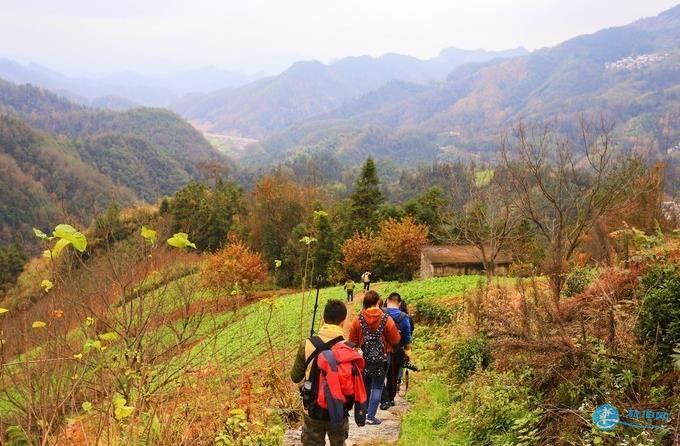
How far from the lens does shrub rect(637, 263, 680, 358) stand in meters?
5.57

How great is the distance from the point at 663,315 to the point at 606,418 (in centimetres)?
224

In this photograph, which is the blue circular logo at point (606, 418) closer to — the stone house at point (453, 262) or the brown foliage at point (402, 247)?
the stone house at point (453, 262)

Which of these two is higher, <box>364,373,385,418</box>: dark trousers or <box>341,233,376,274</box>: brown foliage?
<box>364,373,385,418</box>: dark trousers

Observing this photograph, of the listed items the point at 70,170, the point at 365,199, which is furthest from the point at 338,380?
the point at 70,170

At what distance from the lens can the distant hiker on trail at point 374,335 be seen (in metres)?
6.15

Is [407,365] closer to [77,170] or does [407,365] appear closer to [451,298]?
[451,298]

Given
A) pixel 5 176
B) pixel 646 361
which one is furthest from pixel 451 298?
pixel 5 176

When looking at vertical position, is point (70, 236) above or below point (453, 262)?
above

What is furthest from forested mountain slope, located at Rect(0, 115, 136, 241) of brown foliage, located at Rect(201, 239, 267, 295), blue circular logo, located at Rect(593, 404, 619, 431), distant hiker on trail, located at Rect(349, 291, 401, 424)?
blue circular logo, located at Rect(593, 404, 619, 431)

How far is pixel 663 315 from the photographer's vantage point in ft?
18.8

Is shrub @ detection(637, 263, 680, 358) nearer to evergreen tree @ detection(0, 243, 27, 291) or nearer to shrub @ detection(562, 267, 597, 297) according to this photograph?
shrub @ detection(562, 267, 597, 297)

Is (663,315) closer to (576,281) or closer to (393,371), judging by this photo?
(393,371)

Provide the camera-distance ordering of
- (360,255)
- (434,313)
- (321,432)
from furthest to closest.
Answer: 1. (360,255)
2. (434,313)
3. (321,432)

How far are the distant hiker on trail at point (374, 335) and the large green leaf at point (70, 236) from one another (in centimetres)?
404
